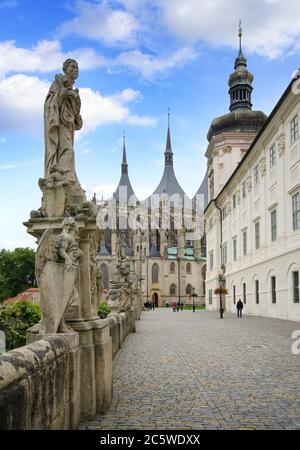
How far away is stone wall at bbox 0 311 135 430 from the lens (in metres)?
3.17

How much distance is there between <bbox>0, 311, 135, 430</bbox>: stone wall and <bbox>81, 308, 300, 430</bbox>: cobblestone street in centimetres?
35

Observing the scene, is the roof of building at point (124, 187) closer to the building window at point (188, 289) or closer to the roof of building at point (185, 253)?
the roof of building at point (185, 253)

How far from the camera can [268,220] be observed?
29500 millimetres

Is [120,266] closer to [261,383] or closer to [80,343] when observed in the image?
[261,383]

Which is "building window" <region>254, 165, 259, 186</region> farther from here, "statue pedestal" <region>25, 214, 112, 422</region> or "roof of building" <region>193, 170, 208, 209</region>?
"roof of building" <region>193, 170, 208, 209</region>

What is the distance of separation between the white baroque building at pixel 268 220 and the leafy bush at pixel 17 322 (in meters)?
12.5

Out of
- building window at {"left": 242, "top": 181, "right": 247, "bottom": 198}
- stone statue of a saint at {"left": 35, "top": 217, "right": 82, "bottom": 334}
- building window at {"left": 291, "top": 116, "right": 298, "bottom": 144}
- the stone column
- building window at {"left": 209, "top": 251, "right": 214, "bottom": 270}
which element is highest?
building window at {"left": 291, "top": 116, "right": 298, "bottom": 144}

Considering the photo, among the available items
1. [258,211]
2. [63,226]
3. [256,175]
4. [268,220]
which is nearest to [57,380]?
[63,226]

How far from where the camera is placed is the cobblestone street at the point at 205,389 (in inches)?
218

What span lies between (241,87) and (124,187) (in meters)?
57.8

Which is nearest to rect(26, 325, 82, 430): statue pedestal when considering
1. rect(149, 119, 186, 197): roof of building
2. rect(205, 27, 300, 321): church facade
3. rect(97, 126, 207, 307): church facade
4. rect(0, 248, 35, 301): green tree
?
rect(205, 27, 300, 321): church facade

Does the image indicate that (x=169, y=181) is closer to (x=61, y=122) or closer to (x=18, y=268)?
(x=18, y=268)

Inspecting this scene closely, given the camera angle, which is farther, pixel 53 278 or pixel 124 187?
pixel 124 187
